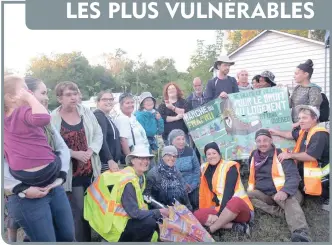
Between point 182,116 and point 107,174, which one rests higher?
point 182,116

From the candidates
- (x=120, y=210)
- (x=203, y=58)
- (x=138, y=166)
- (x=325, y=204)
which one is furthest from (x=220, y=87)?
(x=120, y=210)

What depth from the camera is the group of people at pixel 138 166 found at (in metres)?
2.64

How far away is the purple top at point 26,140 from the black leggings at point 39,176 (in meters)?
0.03

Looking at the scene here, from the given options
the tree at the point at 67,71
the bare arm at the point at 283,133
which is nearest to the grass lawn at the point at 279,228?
the bare arm at the point at 283,133

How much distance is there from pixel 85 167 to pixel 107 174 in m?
0.16

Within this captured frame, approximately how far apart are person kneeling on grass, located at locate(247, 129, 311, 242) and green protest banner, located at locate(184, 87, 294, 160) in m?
0.09

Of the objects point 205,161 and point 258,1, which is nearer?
point 258,1

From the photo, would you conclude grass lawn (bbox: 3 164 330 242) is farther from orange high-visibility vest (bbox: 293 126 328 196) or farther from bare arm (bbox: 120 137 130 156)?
bare arm (bbox: 120 137 130 156)

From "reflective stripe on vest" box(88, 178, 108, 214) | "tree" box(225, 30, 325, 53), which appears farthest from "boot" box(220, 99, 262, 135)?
"reflective stripe on vest" box(88, 178, 108, 214)

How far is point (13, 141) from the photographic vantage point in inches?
103

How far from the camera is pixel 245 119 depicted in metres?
3.68

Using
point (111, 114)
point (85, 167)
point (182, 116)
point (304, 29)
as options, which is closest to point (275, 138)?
point (182, 116)

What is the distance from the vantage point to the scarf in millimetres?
3434

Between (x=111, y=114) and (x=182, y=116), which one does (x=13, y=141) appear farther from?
(x=182, y=116)
